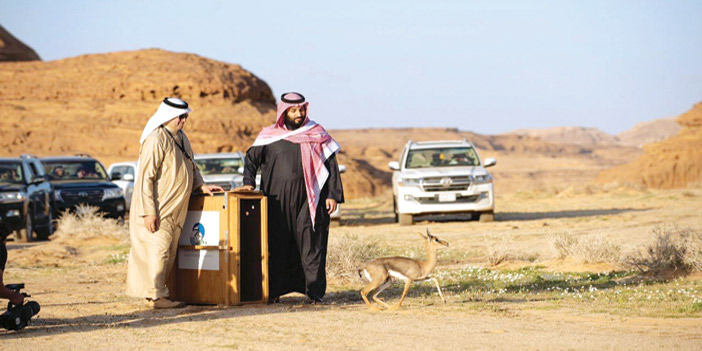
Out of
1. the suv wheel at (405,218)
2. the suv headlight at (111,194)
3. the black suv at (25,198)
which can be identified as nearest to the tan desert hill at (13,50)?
the suv headlight at (111,194)

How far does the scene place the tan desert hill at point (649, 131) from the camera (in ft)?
546

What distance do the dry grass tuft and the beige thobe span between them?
5.95 m

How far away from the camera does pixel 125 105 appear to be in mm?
57781

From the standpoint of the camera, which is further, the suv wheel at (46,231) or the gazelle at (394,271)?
the suv wheel at (46,231)

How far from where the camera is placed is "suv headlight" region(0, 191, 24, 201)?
19.5 meters

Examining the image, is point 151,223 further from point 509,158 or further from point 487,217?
point 509,158

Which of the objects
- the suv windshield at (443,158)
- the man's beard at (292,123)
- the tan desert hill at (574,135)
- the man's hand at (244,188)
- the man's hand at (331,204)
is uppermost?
the man's beard at (292,123)

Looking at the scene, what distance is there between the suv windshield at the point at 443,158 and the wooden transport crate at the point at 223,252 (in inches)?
524

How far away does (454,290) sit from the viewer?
1047cm

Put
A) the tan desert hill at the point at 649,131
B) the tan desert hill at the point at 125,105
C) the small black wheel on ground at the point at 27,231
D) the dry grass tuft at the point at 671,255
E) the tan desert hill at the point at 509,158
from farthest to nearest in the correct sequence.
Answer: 1. the tan desert hill at the point at 649,131
2. the tan desert hill at the point at 509,158
3. the tan desert hill at the point at 125,105
4. the small black wheel on ground at the point at 27,231
5. the dry grass tuft at the point at 671,255

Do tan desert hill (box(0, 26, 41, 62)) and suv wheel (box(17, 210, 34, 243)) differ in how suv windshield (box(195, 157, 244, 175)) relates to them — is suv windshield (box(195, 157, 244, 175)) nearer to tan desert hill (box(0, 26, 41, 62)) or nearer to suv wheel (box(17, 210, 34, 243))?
suv wheel (box(17, 210, 34, 243))

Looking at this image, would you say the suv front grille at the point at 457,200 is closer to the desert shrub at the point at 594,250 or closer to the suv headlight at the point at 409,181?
the suv headlight at the point at 409,181

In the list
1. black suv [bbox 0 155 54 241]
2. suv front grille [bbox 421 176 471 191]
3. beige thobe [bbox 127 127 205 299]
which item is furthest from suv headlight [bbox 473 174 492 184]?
beige thobe [bbox 127 127 205 299]

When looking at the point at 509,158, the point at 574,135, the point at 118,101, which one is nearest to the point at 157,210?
the point at 118,101
